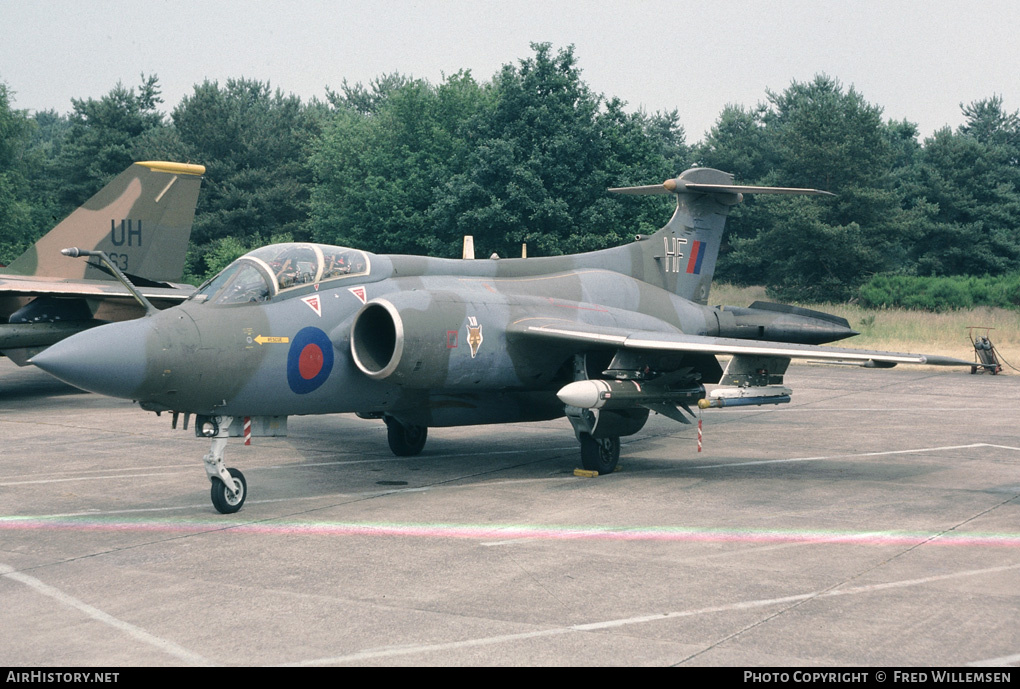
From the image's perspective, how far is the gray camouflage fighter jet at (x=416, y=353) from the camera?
9367 millimetres

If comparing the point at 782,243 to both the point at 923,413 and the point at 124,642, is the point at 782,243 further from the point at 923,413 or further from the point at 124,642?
the point at 124,642

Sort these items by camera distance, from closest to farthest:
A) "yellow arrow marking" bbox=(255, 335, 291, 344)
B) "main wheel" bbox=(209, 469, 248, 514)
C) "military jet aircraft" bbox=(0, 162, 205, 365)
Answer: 1. "main wheel" bbox=(209, 469, 248, 514)
2. "yellow arrow marking" bbox=(255, 335, 291, 344)
3. "military jet aircraft" bbox=(0, 162, 205, 365)

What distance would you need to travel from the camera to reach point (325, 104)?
106750mm

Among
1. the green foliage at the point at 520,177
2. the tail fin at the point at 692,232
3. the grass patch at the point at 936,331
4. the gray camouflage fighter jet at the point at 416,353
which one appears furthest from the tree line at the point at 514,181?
the gray camouflage fighter jet at the point at 416,353

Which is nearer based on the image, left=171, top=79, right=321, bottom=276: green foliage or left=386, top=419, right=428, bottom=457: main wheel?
left=386, top=419, right=428, bottom=457: main wheel

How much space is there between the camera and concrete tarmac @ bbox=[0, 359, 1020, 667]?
5.97m

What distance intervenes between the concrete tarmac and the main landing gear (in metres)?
0.17

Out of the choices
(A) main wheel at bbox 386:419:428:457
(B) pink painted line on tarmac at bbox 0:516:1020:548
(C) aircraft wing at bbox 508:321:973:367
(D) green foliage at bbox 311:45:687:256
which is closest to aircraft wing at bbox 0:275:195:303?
(A) main wheel at bbox 386:419:428:457

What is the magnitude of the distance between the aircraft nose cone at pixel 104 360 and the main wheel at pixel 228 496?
1238 mm

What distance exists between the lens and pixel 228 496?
9.61 m

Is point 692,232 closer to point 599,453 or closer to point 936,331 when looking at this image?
point 599,453

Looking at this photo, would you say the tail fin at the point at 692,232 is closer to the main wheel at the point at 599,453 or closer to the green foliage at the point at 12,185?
the main wheel at the point at 599,453

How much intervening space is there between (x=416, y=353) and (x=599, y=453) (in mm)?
2885

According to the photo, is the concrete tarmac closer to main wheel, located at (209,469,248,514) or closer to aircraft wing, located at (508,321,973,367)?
main wheel, located at (209,469,248,514)
